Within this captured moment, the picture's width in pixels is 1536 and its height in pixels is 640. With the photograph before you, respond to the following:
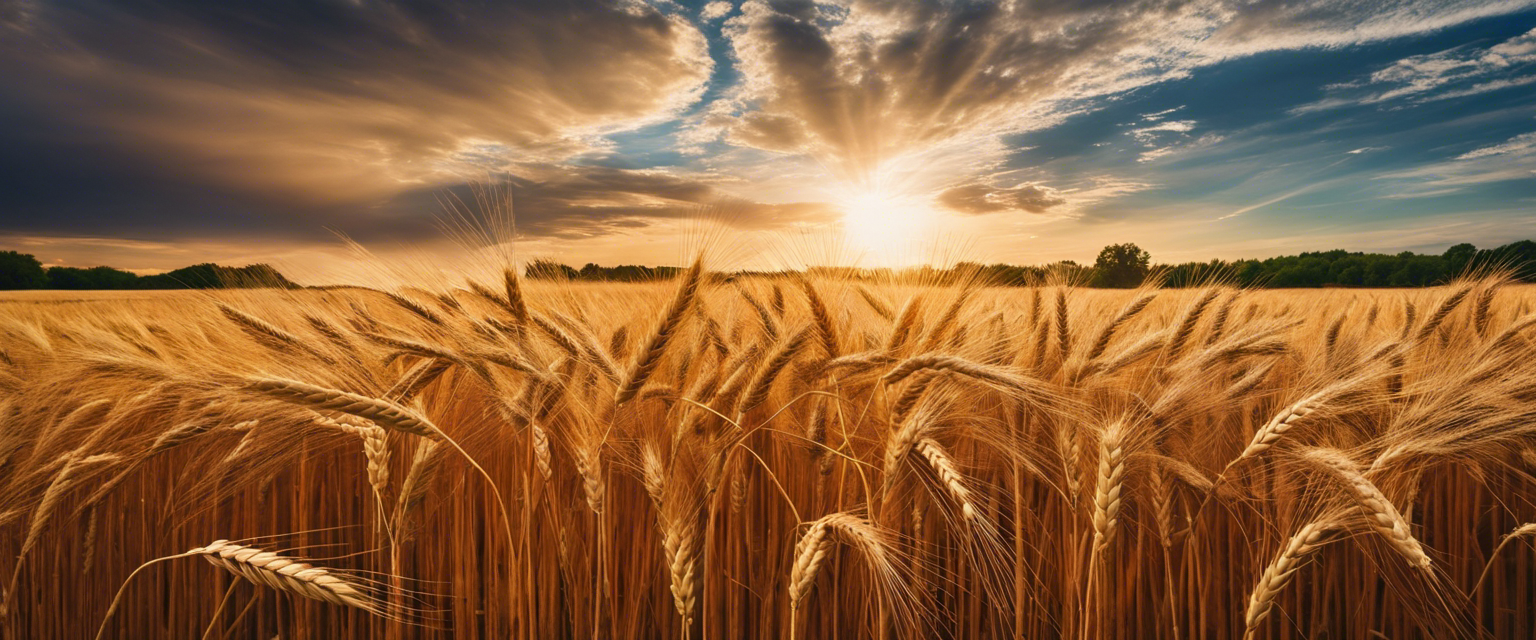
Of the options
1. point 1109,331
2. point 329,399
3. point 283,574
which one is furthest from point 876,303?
point 283,574

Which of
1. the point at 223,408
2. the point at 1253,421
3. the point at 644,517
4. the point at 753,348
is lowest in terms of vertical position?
the point at 644,517

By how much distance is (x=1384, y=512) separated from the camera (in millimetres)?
1210

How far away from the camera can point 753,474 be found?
5.87 ft

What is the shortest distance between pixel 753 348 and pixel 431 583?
121 centimetres

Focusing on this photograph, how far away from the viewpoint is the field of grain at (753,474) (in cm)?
145

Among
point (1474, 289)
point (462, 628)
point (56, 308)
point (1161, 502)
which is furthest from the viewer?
point (56, 308)

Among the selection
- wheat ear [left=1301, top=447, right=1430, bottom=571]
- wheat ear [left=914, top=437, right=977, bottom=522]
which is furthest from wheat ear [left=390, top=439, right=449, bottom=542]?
wheat ear [left=1301, top=447, right=1430, bottom=571]

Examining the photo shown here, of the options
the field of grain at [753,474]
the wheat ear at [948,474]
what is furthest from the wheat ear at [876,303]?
the wheat ear at [948,474]

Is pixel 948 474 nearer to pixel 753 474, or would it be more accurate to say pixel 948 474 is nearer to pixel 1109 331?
pixel 753 474

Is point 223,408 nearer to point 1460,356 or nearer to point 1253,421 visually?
point 1253,421

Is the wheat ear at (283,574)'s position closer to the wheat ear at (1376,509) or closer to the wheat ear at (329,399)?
the wheat ear at (329,399)

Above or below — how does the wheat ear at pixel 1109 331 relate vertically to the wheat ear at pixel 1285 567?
above

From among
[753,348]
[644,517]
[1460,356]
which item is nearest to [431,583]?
[644,517]

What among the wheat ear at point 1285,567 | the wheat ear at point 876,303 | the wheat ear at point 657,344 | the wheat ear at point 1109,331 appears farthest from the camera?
the wheat ear at point 876,303
